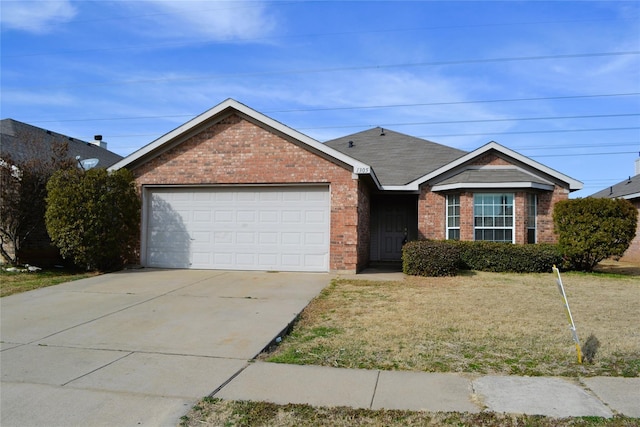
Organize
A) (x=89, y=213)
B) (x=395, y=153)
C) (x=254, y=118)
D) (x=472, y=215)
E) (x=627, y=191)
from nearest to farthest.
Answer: (x=89, y=213) → (x=254, y=118) → (x=472, y=215) → (x=395, y=153) → (x=627, y=191)

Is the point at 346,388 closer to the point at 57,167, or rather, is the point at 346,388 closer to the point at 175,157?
the point at 175,157

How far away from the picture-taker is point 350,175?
12.7m

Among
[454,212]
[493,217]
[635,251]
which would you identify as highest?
[454,212]

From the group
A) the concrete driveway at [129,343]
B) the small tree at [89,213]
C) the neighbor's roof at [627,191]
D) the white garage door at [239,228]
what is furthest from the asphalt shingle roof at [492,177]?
the small tree at [89,213]

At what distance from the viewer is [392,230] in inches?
715

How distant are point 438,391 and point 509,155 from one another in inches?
501

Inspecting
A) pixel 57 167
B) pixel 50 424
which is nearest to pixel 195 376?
pixel 50 424

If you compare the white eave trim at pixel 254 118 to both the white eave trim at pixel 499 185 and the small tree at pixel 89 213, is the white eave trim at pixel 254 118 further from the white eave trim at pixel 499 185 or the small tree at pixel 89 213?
the white eave trim at pixel 499 185

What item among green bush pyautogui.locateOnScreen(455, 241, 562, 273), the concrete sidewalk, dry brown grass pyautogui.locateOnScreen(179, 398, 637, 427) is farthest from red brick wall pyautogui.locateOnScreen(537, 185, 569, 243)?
dry brown grass pyautogui.locateOnScreen(179, 398, 637, 427)

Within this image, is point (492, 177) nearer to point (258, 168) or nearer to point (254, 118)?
point (258, 168)

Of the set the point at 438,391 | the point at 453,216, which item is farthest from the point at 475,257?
the point at 438,391

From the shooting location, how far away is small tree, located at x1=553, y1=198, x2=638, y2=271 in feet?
43.2

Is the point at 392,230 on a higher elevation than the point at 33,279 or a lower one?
higher

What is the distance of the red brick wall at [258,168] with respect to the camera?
12609mm
